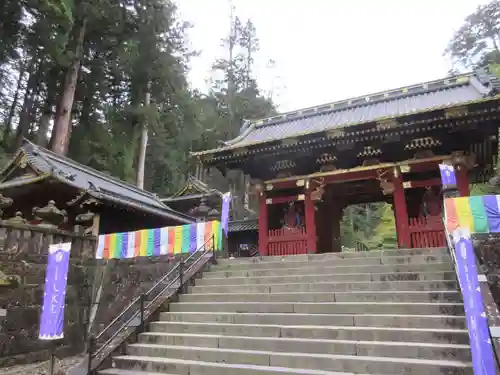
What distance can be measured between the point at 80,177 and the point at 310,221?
922cm

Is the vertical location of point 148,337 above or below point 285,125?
below

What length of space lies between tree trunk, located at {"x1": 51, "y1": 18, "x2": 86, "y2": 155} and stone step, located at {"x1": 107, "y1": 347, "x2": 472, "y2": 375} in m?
15.0

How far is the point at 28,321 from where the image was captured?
332 inches

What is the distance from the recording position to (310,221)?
11523mm

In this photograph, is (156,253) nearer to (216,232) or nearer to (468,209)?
(216,232)

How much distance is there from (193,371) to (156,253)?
242 inches

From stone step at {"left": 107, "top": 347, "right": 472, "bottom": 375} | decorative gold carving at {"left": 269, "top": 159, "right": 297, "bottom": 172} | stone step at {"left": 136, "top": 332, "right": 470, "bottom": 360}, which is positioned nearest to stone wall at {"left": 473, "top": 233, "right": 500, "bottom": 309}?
stone step at {"left": 136, "top": 332, "right": 470, "bottom": 360}

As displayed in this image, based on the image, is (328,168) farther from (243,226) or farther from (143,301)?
(243,226)

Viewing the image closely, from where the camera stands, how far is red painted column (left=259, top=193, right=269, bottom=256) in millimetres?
12023

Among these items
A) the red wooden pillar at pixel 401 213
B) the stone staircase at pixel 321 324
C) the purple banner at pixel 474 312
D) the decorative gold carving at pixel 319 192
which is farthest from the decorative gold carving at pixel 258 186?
the purple banner at pixel 474 312

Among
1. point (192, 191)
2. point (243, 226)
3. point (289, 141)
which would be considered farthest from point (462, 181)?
point (192, 191)

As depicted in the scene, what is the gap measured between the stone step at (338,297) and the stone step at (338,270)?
0.96 meters

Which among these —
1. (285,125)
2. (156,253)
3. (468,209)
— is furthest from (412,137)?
(156,253)

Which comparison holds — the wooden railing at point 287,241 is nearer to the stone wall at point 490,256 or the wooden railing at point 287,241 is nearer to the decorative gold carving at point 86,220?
the stone wall at point 490,256
